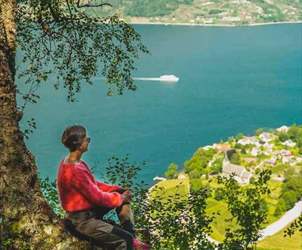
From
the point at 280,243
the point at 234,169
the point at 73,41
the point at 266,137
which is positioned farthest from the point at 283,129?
the point at 73,41

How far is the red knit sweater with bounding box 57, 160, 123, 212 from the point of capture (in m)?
3.08

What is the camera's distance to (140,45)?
6152 mm

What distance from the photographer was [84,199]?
123 inches

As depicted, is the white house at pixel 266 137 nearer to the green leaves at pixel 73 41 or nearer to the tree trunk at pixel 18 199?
the green leaves at pixel 73 41

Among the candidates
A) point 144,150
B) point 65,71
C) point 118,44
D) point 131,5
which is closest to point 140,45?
point 118,44

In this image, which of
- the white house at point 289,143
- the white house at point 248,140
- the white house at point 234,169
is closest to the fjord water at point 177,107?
the white house at point 248,140

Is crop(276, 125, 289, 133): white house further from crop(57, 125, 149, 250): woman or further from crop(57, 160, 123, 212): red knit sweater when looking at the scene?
crop(57, 160, 123, 212): red knit sweater

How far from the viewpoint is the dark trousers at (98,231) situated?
10.4 ft

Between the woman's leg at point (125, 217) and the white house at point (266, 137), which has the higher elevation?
the woman's leg at point (125, 217)

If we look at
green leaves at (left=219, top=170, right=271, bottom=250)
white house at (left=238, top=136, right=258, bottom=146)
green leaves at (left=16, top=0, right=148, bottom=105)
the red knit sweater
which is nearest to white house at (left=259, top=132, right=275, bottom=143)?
white house at (left=238, top=136, right=258, bottom=146)

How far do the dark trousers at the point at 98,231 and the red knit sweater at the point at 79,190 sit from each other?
0.06 meters

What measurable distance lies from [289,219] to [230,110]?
30.7 m

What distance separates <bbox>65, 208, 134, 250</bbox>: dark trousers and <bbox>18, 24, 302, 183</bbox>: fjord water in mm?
25104

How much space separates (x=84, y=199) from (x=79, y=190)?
0.07 meters
